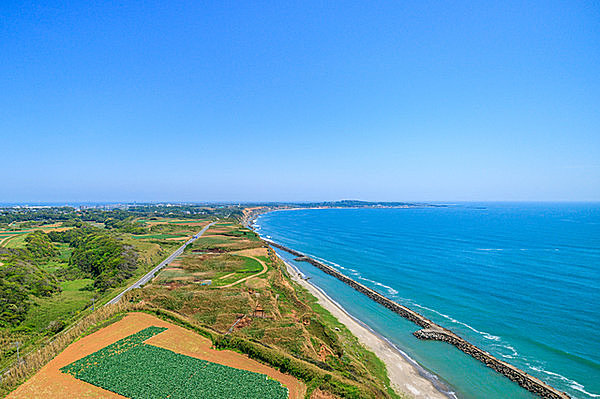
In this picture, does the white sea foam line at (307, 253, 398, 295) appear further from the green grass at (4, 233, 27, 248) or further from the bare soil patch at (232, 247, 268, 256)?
the green grass at (4, 233, 27, 248)

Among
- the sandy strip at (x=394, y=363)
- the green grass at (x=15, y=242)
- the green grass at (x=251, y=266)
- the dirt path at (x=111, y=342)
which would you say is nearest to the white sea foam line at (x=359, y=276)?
the sandy strip at (x=394, y=363)

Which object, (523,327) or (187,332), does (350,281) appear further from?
(187,332)

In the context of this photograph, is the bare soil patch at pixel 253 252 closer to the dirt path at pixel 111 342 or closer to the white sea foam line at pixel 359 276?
the white sea foam line at pixel 359 276

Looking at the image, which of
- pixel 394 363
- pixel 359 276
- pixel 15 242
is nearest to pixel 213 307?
pixel 394 363

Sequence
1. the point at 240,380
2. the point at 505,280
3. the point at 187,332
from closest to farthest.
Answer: the point at 240,380 < the point at 187,332 < the point at 505,280

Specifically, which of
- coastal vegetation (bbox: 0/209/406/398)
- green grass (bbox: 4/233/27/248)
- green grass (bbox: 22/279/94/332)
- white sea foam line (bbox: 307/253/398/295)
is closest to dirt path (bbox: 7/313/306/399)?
coastal vegetation (bbox: 0/209/406/398)

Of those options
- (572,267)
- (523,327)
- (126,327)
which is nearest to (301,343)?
(126,327)
